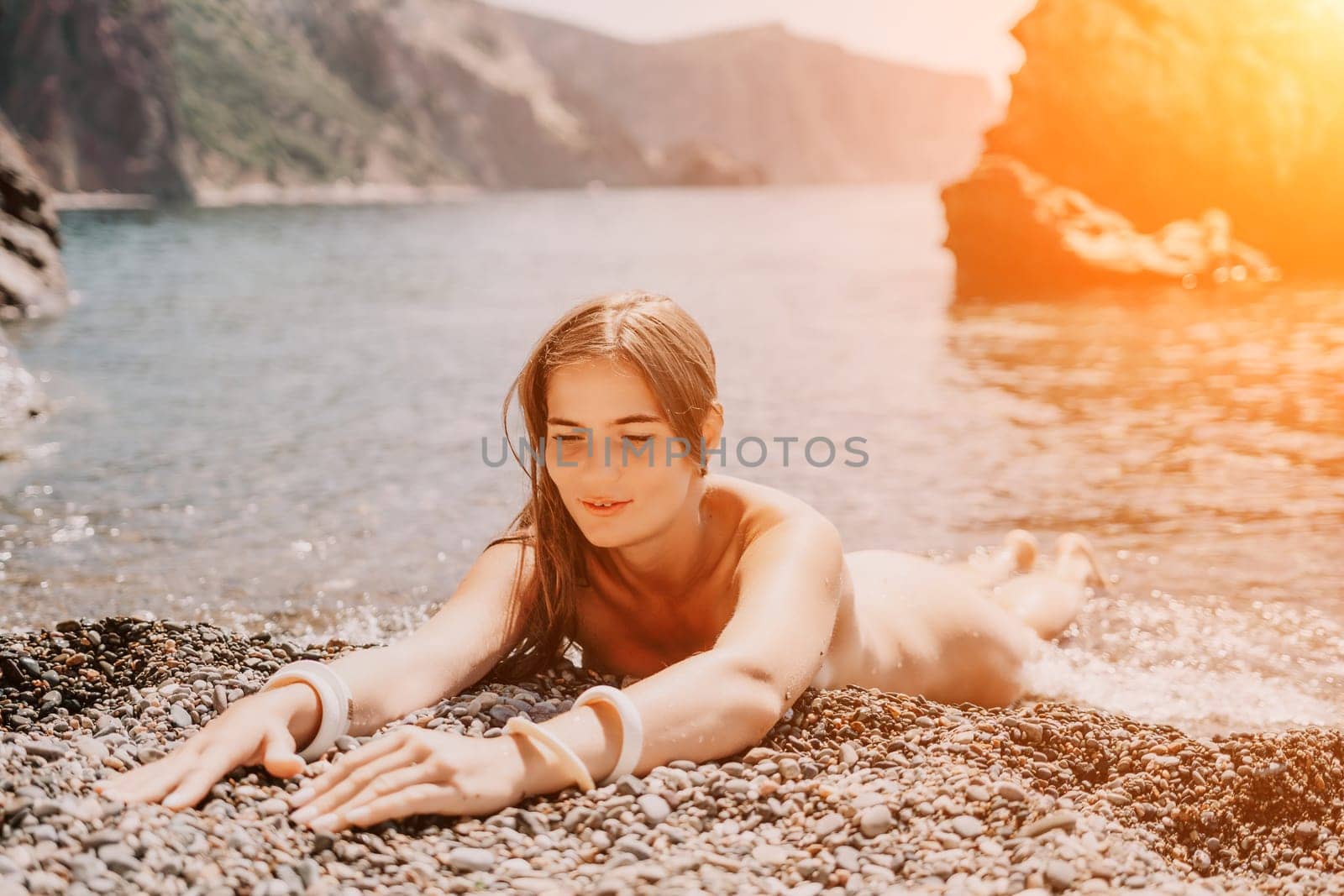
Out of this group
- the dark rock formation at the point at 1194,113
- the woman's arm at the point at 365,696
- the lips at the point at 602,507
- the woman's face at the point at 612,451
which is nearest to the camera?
the woman's arm at the point at 365,696

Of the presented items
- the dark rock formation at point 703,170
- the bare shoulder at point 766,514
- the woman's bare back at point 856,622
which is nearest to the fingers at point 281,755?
the woman's bare back at point 856,622

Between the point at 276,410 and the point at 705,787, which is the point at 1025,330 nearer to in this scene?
the point at 276,410

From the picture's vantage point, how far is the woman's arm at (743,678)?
12.4 ft

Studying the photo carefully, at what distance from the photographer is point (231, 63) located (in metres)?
114

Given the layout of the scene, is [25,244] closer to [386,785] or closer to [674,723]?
[386,785]

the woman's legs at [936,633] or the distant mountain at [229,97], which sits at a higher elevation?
the distant mountain at [229,97]

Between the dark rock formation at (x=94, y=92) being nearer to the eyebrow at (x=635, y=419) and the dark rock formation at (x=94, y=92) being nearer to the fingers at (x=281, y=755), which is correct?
the eyebrow at (x=635, y=419)

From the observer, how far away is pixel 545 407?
15.2 ft

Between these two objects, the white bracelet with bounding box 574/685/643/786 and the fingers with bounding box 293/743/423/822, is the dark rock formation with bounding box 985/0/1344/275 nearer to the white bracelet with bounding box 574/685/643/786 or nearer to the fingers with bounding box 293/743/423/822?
the white bracelet with bounding box 574/685/643/786

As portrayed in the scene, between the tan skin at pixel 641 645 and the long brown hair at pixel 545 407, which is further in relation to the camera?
the long brown hair at pixel 545 407

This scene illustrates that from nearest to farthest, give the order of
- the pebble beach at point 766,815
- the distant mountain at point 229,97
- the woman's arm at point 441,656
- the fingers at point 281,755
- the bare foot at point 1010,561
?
the pebble beach at point 766,815, the fingers at point 281,755, the woman's arm at point 441,656, the bare foot at point 1010,561, the distant mountain at point 229,97

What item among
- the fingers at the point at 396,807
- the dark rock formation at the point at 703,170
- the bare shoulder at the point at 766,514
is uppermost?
the dark rock formation at the point at 703,170

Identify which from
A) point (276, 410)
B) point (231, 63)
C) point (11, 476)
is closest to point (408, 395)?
point (276, 410)

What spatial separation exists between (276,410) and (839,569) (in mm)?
12816
